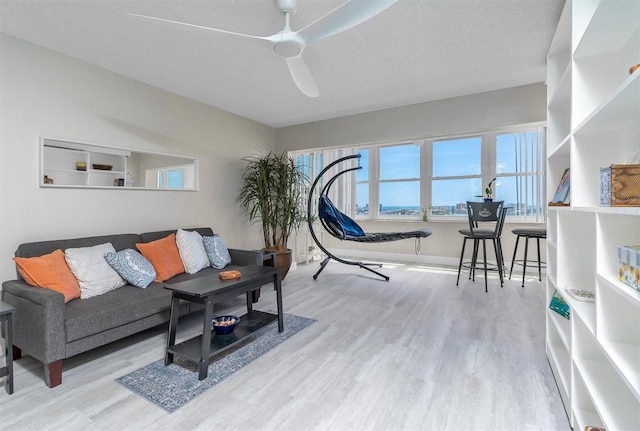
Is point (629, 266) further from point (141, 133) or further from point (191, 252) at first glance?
point (141, 133)

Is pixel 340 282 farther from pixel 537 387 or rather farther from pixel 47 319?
pixel 47 319

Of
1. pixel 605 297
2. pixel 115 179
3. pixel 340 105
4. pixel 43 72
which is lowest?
pixel 605 297

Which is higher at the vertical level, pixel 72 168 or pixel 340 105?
pixel 340 105

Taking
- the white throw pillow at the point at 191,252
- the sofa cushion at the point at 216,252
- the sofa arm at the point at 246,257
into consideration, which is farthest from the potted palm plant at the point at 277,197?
the white throw pillow at the point at 191,252

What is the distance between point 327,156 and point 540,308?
186 inches

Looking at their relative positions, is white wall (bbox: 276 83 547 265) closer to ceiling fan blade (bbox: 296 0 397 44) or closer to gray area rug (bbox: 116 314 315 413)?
ceiling fan blade (bbox: 296 0 397 44)

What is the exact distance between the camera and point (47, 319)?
5.88ft

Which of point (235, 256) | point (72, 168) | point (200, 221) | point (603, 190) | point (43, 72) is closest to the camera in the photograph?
point (603, 190)

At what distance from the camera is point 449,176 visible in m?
5.62

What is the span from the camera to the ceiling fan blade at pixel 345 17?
151 cm

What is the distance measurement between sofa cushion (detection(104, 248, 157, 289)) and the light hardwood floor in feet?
1.48

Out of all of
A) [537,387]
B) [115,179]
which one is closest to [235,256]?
[115,179]

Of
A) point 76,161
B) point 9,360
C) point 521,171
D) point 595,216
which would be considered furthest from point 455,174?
point 9,360

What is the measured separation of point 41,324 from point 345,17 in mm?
2432
